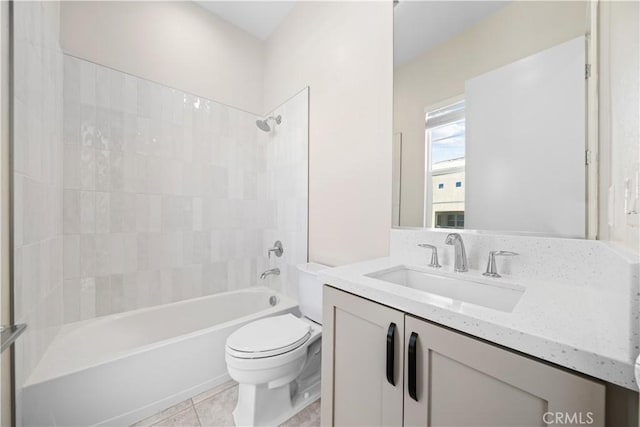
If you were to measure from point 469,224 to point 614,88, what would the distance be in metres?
0.60

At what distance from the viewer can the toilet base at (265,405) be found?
1.23m

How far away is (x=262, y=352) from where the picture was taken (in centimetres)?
116

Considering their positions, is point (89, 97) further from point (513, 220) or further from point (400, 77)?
point (513, 220)

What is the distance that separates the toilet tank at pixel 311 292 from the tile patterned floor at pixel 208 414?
49cm

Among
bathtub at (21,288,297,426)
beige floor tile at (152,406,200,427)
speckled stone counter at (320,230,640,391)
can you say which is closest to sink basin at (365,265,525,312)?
speckled stone counter at (320,230,640,391)

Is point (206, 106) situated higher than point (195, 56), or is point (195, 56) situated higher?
point (195, 56)

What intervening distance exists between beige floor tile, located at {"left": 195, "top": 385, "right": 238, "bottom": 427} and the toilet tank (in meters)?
0.63

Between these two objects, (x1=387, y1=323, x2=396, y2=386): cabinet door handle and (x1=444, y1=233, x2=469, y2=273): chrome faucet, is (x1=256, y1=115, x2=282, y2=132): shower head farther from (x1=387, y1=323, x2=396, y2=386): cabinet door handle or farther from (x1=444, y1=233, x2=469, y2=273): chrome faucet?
(x1=387, y1=323, x2=396, y2=386): cabinet door handle

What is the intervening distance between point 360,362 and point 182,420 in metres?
1.15

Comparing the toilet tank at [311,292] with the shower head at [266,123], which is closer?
the toilet tank at [311,292]

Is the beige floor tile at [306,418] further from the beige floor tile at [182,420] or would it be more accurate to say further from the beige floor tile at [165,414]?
the beige floor tile at [165,414]

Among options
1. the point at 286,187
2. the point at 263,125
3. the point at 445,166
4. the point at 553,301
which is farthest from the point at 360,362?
the point at 263,125

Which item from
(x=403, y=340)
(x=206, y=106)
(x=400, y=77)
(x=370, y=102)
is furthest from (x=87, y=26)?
(x=403, y=340)

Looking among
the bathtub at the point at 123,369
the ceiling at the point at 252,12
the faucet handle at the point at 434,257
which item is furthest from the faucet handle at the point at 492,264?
the ceiling at the point at 252,12
